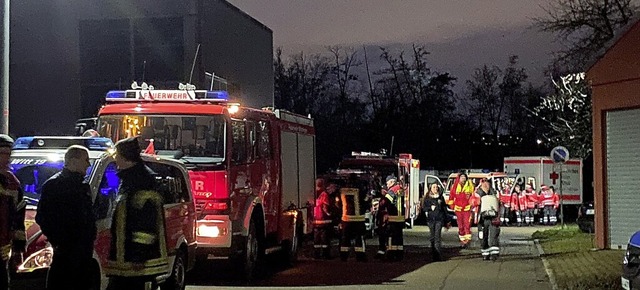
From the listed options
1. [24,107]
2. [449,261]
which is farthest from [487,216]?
[24,107]

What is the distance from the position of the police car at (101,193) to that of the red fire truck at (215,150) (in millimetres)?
1297

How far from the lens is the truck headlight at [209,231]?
1414 centimetres

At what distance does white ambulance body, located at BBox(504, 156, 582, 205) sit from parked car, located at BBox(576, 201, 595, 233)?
4.68ft

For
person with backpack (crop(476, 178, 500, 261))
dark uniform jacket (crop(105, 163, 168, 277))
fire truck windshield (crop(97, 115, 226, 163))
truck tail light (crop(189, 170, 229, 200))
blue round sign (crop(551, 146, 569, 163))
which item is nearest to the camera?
dark uniform jacket (crop(105, 163, 168, 277))

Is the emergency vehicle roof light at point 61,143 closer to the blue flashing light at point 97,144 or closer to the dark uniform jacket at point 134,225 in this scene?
the blue flashing light at point 97,144

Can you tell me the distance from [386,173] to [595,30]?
8.01m

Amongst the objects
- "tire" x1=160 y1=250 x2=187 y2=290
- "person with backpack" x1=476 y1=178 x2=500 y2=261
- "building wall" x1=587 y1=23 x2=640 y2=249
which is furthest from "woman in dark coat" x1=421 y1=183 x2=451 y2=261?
"tire" x1=160 y1=250 x2=187 y2=290

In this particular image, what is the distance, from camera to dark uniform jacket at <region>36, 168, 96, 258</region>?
7527 millimetres

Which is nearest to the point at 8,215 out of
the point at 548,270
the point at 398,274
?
the point at 398,274

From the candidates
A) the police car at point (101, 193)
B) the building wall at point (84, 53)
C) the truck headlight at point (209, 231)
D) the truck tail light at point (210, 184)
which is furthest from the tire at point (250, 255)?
the building wall at point (84, 53)

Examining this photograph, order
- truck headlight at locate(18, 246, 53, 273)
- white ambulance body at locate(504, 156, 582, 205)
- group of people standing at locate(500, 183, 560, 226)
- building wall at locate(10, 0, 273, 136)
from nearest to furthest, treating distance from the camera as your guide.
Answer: truck headlight at locate(18, 246, 53, 273)
building wall at locate(10, 0, 273, 136)
group of people standing at locate(500, 183, 560, 226)
white ambulance body at locate(504, 156, 582, 205)

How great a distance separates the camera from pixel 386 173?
32.1m

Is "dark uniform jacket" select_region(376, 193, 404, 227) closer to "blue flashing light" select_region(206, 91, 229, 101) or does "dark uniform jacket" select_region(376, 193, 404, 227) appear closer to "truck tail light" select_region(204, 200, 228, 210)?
"blue flashing light" select_region(206, 91, 229, 101)

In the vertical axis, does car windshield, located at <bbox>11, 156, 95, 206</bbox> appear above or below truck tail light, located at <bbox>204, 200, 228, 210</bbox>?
above
